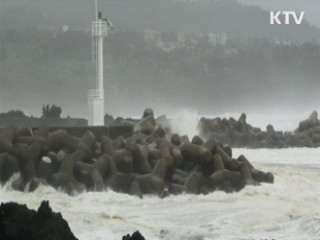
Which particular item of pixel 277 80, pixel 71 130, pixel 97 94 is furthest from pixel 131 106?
pixel 71 130

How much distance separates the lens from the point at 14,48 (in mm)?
9797

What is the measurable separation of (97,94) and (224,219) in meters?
4.46

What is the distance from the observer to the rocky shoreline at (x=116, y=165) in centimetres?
623

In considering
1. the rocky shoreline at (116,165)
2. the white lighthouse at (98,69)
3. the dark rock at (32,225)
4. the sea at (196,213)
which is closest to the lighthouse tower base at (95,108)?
the white lighthouse at (98,69)

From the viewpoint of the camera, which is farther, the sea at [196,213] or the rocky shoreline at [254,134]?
the rocky shoreline at [254,134]

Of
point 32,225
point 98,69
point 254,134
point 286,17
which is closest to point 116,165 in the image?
point 286,17

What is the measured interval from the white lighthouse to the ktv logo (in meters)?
2.51

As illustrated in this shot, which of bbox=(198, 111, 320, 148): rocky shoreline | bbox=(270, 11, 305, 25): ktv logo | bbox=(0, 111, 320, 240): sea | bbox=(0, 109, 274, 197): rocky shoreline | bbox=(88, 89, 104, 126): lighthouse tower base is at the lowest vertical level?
bbox=(0, 111, 320, 240): sea

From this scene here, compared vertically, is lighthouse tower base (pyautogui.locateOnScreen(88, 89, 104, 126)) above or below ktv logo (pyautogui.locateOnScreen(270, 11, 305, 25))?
below

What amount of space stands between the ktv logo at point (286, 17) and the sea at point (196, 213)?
4.23 feet

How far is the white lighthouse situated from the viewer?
8.93 meters

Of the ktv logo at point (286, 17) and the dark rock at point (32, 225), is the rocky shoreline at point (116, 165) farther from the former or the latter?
the dark rock at point (32, 225)

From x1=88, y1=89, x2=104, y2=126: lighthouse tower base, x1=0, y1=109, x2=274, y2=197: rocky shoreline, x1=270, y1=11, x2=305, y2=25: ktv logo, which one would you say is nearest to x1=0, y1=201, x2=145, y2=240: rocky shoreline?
x1=0, y1=109, x2=274, y2=197: rocky shoreline

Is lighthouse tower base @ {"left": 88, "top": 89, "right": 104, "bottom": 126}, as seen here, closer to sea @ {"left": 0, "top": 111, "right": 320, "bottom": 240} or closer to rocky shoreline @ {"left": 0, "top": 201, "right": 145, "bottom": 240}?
sea @ {"left": 0, "top": 111, "right": 320, "bottom": 240}
